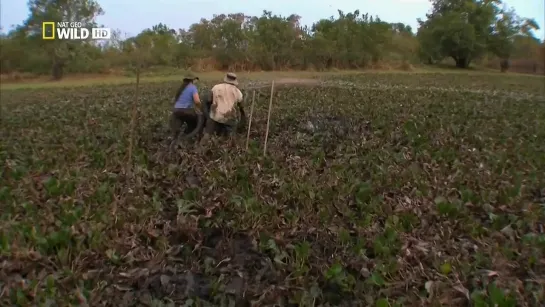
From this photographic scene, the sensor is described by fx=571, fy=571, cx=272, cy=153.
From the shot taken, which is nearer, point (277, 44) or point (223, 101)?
point (223, 101)

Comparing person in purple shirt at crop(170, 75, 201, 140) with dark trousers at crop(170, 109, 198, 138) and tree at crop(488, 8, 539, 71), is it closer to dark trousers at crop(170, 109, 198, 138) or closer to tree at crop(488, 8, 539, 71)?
dark trousers at crop(170, 109, 198, 138)

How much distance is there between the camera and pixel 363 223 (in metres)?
4.83

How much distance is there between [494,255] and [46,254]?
3.33m

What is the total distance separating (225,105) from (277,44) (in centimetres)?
1806

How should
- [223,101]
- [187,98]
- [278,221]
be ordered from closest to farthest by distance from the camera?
1. [278,221]
2. [223,101]
3. [187,98]

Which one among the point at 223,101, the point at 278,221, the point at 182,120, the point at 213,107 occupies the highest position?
the point at 223,101

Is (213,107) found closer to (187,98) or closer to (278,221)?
(187,98)

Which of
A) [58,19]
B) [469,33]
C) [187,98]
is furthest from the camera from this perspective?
[469,33]

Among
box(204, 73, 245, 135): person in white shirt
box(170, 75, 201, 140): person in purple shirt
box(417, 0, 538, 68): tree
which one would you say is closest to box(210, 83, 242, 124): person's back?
box(204, 73, 245, 135): person in white shirt

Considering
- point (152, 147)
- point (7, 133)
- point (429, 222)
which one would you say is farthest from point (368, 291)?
point (7, 133)

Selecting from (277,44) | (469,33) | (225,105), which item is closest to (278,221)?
(225,105)

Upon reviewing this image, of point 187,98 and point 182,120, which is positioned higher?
point 187,98

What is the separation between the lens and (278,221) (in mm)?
4953

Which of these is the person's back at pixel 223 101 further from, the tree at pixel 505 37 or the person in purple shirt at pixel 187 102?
the tree at pixel 505 37
